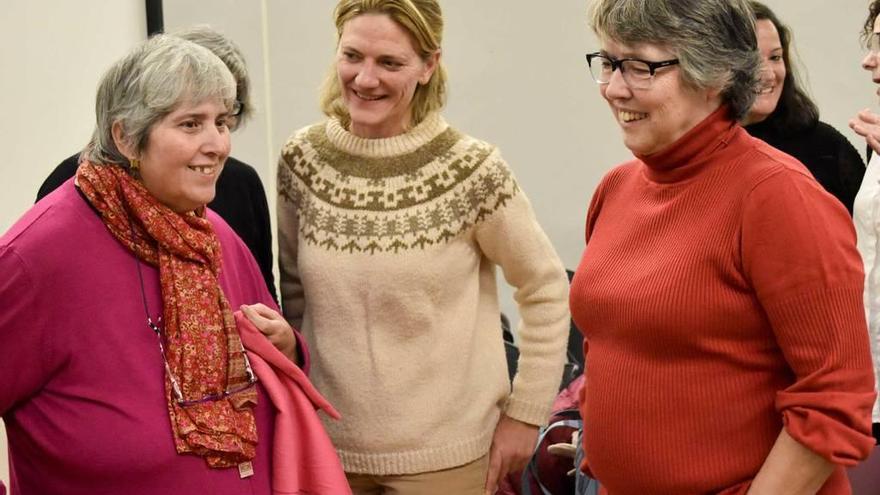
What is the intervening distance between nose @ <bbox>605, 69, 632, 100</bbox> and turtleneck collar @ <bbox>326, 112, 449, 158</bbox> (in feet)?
2.01

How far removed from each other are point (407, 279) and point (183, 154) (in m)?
0.55

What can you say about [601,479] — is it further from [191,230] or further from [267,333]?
[191,230]

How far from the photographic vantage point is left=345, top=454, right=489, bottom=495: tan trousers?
2.31m

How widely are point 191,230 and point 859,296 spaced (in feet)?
3.24

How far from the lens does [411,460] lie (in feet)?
7.59

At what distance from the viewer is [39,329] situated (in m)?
1.75

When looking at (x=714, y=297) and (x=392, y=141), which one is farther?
(x=392, y=141)

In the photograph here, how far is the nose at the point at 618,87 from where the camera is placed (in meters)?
1.77

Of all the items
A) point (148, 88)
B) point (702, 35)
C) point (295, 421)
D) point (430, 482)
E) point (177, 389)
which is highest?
point (702, 35)

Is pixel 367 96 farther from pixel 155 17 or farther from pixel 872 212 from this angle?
pixel 155 17

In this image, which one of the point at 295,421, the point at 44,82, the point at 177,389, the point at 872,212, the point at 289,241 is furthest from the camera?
the point at 44,82

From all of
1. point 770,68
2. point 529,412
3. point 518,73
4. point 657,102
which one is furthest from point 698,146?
point 518,73

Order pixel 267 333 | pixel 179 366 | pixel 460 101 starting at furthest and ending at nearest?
1. pixel 460 101
2. pixel 267 333
3. pixel 179 366

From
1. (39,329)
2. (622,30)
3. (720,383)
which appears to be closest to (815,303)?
(720,383)
